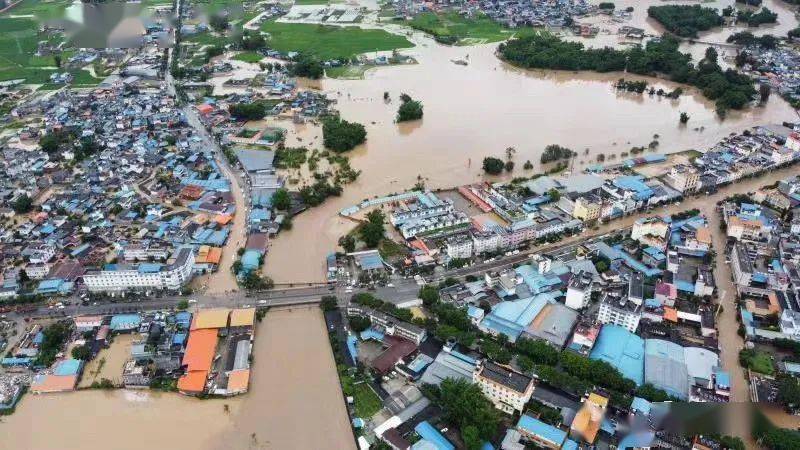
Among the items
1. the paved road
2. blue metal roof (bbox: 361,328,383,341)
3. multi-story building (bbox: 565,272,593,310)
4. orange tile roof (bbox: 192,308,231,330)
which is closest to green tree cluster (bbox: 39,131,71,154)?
the paved road

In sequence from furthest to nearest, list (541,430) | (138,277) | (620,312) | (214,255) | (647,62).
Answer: (647,62)
(214,255)
(138,277)
(620,312)
(541,430)

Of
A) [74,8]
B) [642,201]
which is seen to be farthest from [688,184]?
[74,8]

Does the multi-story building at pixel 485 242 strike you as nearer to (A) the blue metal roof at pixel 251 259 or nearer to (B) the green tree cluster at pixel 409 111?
(A) the blue metal roof at pixel 251 259

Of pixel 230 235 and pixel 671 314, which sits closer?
pixel 671 314

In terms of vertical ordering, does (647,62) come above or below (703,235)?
above

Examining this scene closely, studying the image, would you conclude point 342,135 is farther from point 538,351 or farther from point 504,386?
point 504,386

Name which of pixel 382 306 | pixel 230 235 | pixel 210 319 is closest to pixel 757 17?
pixel 382 306

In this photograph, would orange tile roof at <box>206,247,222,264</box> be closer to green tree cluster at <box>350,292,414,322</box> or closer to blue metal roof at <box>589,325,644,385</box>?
green tree cluster at <box>350,292,414,322</box>

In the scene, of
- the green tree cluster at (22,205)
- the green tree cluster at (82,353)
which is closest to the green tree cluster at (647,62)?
the green tree cluster at (22,205)
